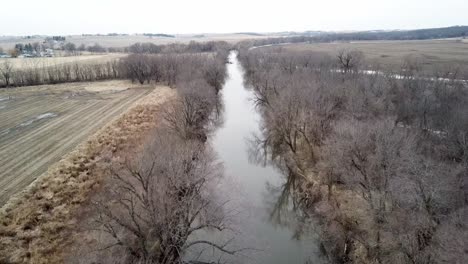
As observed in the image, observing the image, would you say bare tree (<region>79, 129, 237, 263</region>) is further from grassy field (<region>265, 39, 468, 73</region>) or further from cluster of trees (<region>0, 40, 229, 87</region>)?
grassy field (<region>265, 39, 468, 73</region>)

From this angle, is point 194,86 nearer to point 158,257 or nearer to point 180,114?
point 180,114

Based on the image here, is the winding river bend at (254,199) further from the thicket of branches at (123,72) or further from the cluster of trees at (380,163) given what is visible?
the thicket of branches at (123,72)

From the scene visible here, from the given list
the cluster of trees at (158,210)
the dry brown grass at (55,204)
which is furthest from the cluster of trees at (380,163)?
the dry brown grass at (55,204)

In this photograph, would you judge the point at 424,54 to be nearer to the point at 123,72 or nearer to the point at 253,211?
the point at 123,72

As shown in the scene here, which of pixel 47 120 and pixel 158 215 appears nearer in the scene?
pixel 158 215

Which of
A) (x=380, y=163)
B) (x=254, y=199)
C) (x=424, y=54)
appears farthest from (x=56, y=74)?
(x=424, y=54)

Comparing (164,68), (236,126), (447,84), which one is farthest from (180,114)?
(164,68)
